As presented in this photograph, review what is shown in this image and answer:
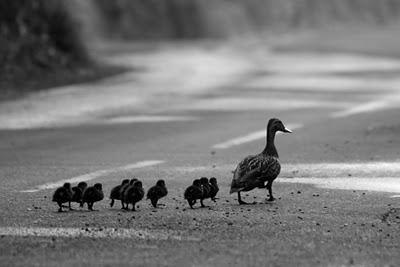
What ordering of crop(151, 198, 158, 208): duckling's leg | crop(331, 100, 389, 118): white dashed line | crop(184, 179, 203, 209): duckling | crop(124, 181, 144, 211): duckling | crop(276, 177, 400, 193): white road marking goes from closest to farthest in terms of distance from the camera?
crop(124, 181, 144, 211): duckling
crop(184, 179, 203, 209): duckling
crop(151, 198, 158, 208): duckling's leg
crop(276, 177, 400, 193): white road marking
crop(331, 100, 389, 118): white dashed line

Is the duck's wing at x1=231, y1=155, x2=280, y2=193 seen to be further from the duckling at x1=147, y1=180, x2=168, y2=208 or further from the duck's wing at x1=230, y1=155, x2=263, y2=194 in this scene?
the duckling at x1=147, y1=180, x2=168, y2=208

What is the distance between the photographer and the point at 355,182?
44.2ft

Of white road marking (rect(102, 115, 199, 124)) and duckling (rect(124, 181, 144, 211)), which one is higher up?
white road marking (rect(102, 115, 199, 124))

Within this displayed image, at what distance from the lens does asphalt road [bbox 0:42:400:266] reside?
366 inches

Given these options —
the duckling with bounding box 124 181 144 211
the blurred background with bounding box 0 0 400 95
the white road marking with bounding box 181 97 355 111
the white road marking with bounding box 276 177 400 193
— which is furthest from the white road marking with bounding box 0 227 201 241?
the blurred background with bounding box 0 0 400 95

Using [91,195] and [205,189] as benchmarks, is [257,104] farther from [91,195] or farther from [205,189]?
[91,195]

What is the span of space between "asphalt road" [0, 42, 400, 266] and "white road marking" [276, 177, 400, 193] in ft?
0.14

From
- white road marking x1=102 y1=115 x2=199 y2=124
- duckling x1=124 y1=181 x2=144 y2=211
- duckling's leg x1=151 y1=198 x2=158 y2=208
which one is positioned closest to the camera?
duckling x1=124 y1=181 x2=144 y2=211

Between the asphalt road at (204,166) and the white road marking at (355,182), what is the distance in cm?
4

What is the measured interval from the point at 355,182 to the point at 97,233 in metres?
4.42

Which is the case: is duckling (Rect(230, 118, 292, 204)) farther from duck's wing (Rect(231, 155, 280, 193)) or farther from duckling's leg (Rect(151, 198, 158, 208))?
duckling's leg (Rect(151, 198, 158, 208))

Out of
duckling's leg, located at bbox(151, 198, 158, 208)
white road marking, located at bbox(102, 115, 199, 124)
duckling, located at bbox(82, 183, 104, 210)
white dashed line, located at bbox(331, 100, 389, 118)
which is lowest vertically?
duckling's leg, located at bbox(151, 198, 158, 208)

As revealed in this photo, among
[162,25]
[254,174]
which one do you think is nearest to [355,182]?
[254,174]

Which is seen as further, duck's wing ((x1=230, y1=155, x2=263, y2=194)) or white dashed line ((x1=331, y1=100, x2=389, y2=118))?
white dashed line ((x1=331, y1=100, x2=389, y2=118))
